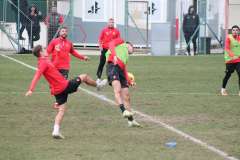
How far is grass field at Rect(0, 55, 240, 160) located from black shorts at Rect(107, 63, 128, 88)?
76 cm

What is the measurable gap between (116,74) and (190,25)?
2278cm

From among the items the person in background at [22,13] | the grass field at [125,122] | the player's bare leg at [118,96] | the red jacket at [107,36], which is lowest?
the grass field at [125,122]

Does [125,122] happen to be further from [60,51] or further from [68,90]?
[60,51]

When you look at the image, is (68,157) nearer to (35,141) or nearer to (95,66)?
(35,141)

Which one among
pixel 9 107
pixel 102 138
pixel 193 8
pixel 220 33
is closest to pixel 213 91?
pixel 9 107

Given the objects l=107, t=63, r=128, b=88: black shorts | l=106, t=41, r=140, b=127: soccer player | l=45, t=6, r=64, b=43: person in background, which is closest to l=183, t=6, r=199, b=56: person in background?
l=45, t=6, r=64, b=43: person in background

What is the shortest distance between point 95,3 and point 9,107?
74.0 feet

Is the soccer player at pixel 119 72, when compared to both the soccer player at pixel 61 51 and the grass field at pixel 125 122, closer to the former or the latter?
the grass field at pixel 125 122

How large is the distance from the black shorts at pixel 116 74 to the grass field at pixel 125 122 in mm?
757

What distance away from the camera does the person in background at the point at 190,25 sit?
122 ft

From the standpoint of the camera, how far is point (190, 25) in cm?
3753

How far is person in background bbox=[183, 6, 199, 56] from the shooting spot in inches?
1463

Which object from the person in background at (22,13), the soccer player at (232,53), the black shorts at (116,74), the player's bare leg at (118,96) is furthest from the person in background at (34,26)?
the player's bare leg at (118,96)

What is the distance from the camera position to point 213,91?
70.4 feet
